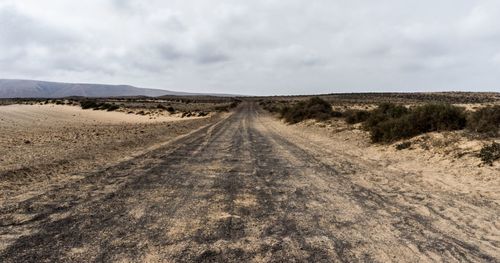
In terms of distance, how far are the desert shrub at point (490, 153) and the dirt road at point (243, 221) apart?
8.89ft

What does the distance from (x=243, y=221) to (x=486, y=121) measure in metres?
11.0

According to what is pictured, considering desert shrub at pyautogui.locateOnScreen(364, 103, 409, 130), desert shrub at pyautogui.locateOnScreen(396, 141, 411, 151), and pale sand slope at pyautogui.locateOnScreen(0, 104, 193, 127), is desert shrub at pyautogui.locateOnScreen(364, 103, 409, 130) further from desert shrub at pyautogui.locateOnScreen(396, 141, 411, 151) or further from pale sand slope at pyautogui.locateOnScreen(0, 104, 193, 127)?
pale sand slope at pyautogui.locateOnScreen(0, 104, 193, 127)

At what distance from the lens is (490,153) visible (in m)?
10.3

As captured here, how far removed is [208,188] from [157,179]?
1.45 metres

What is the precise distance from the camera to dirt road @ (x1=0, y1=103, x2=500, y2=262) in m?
4.52

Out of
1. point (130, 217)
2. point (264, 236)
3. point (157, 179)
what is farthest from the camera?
point (157, 179)

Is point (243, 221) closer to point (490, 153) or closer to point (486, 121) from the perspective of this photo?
point (490, 153)

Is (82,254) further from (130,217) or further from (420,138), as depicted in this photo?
(420,138)

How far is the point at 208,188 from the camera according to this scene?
786 centimetres

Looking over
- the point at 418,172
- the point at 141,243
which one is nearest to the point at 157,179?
the point at 141,243

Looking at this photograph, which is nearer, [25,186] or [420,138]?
[25,186]

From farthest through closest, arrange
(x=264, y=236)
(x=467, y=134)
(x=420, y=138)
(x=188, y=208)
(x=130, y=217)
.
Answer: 1. (x=420, y=138)
2. (x=467, y=134)
3. (x=188, y=208)
4. (x=130, y=217)
5. (x=264, y=236)

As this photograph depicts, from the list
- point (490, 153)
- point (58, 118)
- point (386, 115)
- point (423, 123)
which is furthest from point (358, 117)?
point (58, 118)

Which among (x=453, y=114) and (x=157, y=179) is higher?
(x=453, y=114)
